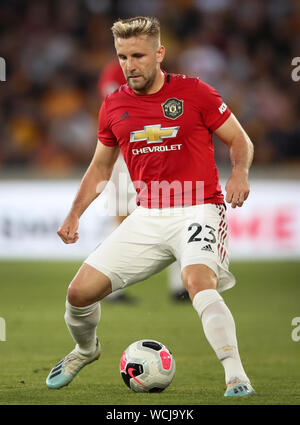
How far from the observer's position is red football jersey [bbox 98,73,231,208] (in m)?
5.21

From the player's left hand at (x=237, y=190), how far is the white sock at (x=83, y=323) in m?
1.09

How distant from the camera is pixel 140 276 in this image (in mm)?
5301

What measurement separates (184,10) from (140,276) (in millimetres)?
11764

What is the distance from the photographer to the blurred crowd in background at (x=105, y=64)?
48.1ft

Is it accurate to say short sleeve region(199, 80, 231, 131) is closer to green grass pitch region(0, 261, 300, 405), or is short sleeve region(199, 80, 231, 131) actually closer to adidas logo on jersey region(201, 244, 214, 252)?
adidas logo on jersey region(201, 244, 214, 252)

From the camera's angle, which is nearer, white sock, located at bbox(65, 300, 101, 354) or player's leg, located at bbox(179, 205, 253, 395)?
player's leg, located at bbox(179, 205, 253, 395)

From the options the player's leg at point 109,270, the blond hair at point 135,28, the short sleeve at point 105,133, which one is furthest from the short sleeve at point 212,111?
the player's leg at point 109,270

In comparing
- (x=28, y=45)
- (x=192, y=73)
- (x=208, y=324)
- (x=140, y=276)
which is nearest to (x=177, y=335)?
(x=140, y=276)

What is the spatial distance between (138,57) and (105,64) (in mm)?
10545

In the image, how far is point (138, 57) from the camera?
5141 mm
